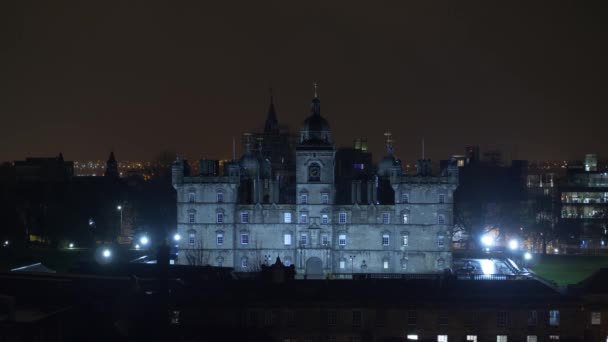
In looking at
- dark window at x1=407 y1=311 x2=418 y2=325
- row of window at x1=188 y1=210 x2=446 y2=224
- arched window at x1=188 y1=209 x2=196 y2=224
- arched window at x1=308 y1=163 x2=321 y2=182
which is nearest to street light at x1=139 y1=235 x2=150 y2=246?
arched window at x1=188 y1=209 x2=196 y2=224

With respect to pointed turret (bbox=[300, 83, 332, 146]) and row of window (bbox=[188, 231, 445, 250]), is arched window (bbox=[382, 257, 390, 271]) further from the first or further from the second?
pointed turret (bbox=[300, 83, 332, 146])

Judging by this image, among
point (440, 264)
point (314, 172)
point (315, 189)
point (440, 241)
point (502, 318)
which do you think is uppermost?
point (314, 172)

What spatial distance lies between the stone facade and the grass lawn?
386 inches

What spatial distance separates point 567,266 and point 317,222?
83.0ft

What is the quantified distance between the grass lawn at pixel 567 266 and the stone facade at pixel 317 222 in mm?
9815

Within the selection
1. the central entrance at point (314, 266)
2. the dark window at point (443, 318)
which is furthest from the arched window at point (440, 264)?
the dark window at point (443, 318)

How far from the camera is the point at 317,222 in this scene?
103 metres

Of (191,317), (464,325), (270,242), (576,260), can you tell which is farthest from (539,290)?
(576,260)

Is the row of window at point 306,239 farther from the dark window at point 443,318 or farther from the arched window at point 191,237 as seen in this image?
the dark window at point 443,318

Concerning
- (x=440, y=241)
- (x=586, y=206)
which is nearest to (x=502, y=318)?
(x=440, y=241)

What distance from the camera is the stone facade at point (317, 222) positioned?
102m

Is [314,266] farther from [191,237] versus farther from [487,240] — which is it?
[487,240]

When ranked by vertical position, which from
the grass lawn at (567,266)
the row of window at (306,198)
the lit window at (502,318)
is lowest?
the lit window at (502,318)

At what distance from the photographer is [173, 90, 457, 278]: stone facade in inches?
4021
